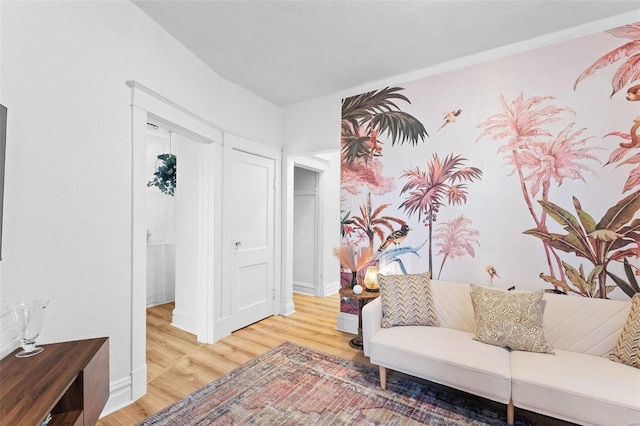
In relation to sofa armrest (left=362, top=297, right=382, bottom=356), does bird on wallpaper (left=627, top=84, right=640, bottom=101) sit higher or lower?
higher

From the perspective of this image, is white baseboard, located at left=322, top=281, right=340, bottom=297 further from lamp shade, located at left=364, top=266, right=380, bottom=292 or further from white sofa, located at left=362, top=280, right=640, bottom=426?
white sofa, located at left=362, top=280, right=640, bottom=426

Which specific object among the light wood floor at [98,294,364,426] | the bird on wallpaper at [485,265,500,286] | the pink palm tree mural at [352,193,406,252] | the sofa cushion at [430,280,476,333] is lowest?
the light wood floor at [98,294,364,426]

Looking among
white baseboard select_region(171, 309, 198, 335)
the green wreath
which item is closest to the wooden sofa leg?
white baseboard select_region(171, 309, 198, 335)

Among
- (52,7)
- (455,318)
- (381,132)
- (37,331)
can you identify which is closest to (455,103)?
(381,132)

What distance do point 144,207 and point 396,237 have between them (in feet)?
7.62

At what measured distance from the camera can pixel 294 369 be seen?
2.45 metres

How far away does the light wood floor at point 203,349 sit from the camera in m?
2.07

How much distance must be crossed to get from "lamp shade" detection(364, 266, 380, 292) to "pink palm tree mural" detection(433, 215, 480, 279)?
0.62 metres

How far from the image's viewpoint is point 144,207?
2.17 metres

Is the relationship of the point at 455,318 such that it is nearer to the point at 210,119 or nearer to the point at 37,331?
the point at 37,331

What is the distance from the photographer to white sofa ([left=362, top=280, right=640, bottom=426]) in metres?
1.54

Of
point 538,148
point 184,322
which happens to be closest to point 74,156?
point 184,322

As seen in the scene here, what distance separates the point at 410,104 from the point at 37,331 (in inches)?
129

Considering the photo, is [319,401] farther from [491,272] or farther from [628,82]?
[628,82]
